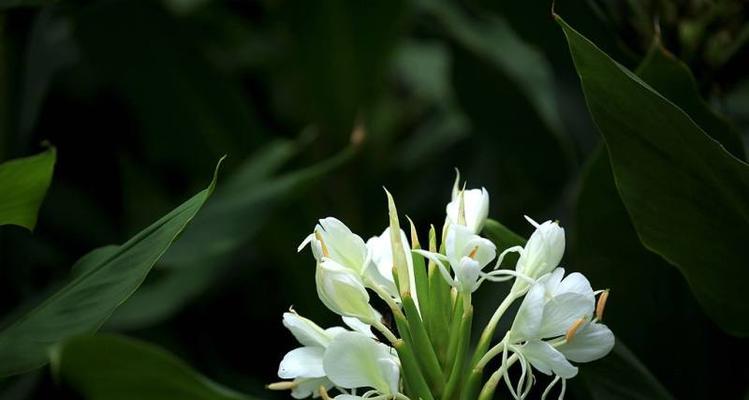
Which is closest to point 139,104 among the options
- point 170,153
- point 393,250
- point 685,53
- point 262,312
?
point 170,153

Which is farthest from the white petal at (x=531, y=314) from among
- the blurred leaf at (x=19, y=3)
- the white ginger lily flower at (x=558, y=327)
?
the blurred leaf at (x=19, y=3)

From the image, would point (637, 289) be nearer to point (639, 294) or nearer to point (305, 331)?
point (639, 294)

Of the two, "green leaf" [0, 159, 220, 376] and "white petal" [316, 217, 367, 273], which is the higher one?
"white petal" [316, 217, 367, 273]

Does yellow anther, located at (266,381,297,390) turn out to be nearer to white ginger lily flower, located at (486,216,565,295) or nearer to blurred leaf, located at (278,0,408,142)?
white ginger lily flower, located at (486,216,565,295)

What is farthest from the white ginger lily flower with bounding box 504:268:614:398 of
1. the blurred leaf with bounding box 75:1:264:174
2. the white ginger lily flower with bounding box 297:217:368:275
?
the blurred leaf with bounding box 75:1:264:174

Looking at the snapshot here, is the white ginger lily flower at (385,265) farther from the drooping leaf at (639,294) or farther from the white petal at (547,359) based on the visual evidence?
the drooping leaf at (639,294)

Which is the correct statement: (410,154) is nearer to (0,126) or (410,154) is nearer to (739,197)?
(0,126)

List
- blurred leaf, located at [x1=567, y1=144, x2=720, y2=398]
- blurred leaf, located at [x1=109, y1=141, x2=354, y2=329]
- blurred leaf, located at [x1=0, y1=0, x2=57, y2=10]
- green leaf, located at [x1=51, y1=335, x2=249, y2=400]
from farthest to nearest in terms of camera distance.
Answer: blurred leaf, located at [x1=109, y1=141, x2=354, y2=329]
blurred leaf, located at [x1=0, y1=0, x2=57, y2=10]
blurred leaf, located at [x1=567, y1=144, x2=720, y2=398]
green leaf, located at [x1=51, y1=335, x2=249, y2=400]

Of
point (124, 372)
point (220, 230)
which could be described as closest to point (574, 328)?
point (124, 372)
